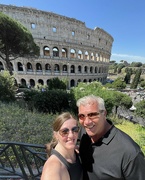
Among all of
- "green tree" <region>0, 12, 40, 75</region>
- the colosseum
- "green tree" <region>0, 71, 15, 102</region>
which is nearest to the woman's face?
"green tree" <region>0, 71, 15, 102</region>

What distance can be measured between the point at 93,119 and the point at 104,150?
363mm

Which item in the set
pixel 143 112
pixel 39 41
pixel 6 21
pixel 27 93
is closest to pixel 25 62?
pixel 39 41

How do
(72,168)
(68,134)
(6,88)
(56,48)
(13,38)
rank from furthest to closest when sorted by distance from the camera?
(56,48) < (13,38) < (6,88) < (68,134) < (72,168)

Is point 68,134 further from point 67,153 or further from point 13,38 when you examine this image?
point 13,38

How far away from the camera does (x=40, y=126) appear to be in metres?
4.21

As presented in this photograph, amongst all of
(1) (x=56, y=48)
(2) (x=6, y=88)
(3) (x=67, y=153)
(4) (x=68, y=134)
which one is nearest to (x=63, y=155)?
(3) (x=67, y=153)

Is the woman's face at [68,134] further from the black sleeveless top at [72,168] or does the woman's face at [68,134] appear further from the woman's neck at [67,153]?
the black sleeveless top at [72,168]

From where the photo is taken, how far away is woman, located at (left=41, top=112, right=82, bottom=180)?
109cm

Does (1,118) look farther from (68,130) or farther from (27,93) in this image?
(27,93)

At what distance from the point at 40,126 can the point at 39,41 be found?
2517 centimetres

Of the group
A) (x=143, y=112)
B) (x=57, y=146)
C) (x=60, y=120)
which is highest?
(x=60, y=120)

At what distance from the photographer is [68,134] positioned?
4.79 feet

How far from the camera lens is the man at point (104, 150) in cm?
120

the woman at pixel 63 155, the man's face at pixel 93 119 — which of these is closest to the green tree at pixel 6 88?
the woman at pixel 63 155
